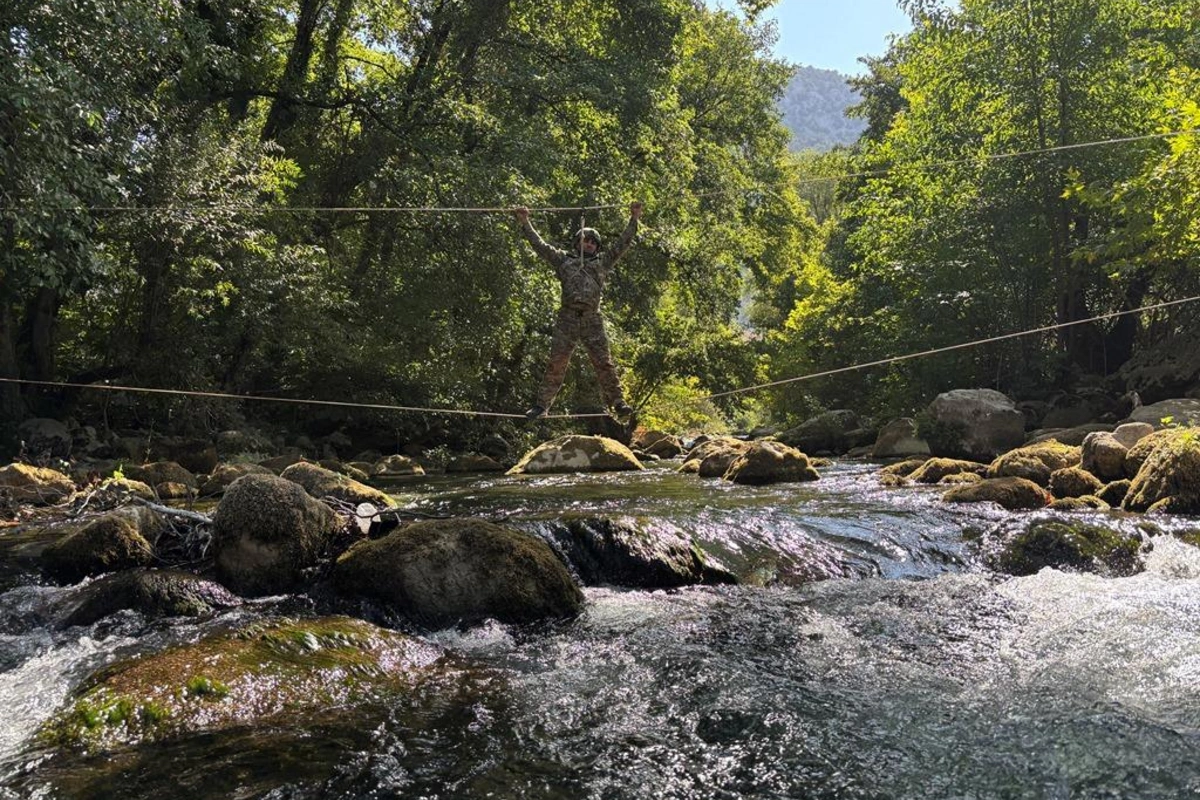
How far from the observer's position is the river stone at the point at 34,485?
1020 cm

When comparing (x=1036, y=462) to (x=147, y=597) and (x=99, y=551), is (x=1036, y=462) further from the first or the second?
(x=99, y=551)

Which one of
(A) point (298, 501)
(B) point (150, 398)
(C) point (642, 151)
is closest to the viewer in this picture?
(A) point (298, 501)

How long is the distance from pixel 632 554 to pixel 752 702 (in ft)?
9.96

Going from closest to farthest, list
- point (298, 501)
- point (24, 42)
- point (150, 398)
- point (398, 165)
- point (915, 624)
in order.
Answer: point (915, 624), point (298, 501), point (24, 42), point (150, 398), point (398, 165)

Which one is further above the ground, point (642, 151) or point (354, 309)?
point (642, 151)

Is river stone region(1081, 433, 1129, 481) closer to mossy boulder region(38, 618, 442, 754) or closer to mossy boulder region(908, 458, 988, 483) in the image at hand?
mossy boulder region(908, 458, 988, 483)

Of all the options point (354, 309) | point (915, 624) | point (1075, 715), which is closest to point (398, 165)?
point (354, 309)

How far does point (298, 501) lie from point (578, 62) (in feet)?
52.0

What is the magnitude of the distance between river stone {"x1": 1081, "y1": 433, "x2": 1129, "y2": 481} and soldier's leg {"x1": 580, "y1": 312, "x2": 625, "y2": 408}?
22.4 ft

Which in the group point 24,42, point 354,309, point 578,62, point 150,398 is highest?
point 578,62

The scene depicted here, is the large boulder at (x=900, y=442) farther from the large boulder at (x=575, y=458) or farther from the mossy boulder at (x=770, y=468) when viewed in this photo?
the large boulder at (x=575, y=458)

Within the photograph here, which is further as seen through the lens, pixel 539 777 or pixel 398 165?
pixel 398 165

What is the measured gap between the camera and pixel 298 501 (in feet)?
23.2

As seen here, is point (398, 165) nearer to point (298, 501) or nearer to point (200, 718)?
point (298, 501)
